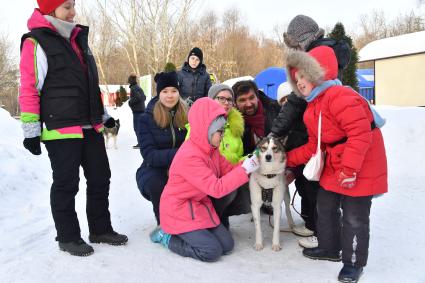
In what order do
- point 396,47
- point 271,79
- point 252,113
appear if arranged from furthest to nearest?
point 396,47 < point 271,79 < point 252,113

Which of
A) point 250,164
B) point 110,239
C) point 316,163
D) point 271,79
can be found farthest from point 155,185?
point 271,79

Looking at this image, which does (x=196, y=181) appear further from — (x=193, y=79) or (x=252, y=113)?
(x=193, y=79)

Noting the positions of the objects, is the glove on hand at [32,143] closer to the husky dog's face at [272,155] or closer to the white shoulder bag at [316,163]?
the husky dog's face at [272,155]

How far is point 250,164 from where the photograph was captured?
9.95 ft

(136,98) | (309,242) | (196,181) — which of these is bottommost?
(309,242)

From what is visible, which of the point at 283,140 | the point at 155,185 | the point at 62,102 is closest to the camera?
the point at 62,102

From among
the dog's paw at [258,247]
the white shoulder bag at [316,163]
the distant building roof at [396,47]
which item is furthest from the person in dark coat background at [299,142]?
the distant building roof at [396,47]

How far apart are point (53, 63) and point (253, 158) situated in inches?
67.0

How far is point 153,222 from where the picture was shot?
4.05 metres

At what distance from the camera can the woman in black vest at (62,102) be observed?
113 inches

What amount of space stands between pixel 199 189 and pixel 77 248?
3.51 ft

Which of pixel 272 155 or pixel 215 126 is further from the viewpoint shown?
pixel 272 155

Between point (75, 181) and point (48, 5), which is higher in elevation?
point (48, 5)

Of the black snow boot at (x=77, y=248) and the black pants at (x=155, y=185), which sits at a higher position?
the black pants at (x=155, y=185)
